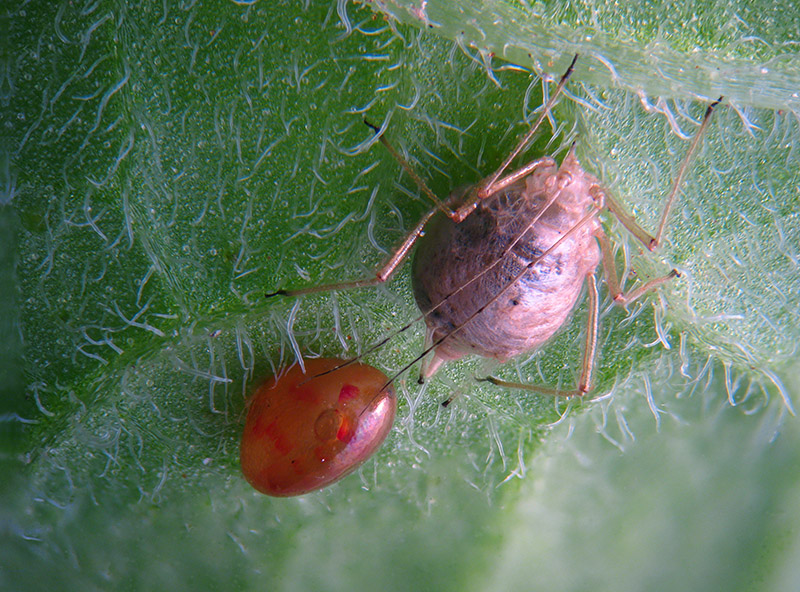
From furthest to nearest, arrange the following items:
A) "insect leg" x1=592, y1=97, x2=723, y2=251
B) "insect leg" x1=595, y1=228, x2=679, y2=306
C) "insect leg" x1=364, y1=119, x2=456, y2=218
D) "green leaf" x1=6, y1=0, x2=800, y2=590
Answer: "insect leg" x1=595, y1=228, x2=679, y2=306 → "insect leg" x1=592, y1=97, x2=723, y2=251 → "insect leg" x1=364, y1=119, x2=456, y2=218 → "green leaf" x1=6, y1=0, x2=800, y2=590

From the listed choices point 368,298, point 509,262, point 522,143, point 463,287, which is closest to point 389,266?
point 368,298

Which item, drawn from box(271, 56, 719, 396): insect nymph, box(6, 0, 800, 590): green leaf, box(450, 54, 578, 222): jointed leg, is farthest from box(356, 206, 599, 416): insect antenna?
box(450, 54, 578, 222): jointed leg

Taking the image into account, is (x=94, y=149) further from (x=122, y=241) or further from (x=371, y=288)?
(x=371, y=288)

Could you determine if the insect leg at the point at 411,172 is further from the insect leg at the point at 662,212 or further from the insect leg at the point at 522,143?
the insect leg at the point at 662,212

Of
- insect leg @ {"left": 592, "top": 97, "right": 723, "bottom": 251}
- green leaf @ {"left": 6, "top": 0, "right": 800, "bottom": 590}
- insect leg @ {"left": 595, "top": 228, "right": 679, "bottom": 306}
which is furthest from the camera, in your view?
insect leg @ {"left": 595, "top": 228, "right": 679, "bottom": 306}

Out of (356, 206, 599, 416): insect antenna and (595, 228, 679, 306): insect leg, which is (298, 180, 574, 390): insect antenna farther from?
(595, 228, 679, 306): insect leg

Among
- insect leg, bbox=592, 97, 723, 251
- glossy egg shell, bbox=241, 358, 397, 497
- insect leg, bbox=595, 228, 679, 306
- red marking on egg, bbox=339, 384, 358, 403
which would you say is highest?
insect leg, bbox=592, 97, 723, 251

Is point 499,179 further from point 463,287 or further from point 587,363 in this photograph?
point 587,363

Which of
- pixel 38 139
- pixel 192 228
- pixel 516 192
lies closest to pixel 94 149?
pixel 38 139
